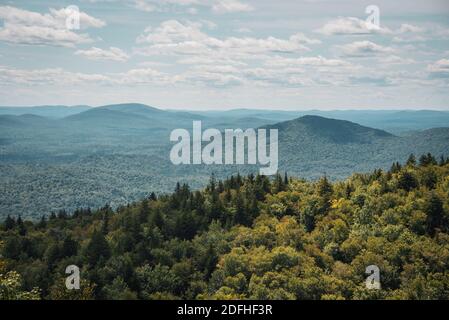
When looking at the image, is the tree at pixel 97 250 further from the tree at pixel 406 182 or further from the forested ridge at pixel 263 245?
the tree at pixel 406 182

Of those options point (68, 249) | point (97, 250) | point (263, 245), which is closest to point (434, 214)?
point (263, 245)

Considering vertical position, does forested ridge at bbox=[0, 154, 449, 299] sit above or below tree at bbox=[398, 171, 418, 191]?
below

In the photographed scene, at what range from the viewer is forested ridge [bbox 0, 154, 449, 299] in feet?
232

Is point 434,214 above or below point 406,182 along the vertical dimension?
below

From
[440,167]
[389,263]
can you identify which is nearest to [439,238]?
[389,263]

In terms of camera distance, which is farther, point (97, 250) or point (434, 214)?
point (97, 250)

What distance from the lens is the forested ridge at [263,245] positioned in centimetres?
7062

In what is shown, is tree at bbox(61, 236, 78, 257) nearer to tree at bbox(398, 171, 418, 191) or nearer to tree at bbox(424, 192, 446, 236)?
tree at bbox(424, 192, 446, 236)

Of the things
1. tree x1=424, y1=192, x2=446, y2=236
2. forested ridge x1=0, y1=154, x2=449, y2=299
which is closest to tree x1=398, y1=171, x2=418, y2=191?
forested ridge x1=0, y1=154, x2=449, y2=299

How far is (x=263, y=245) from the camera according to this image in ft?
280

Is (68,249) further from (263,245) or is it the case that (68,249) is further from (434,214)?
(434,214)

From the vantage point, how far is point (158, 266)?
256 ft

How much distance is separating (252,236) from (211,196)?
2387 centimetres
